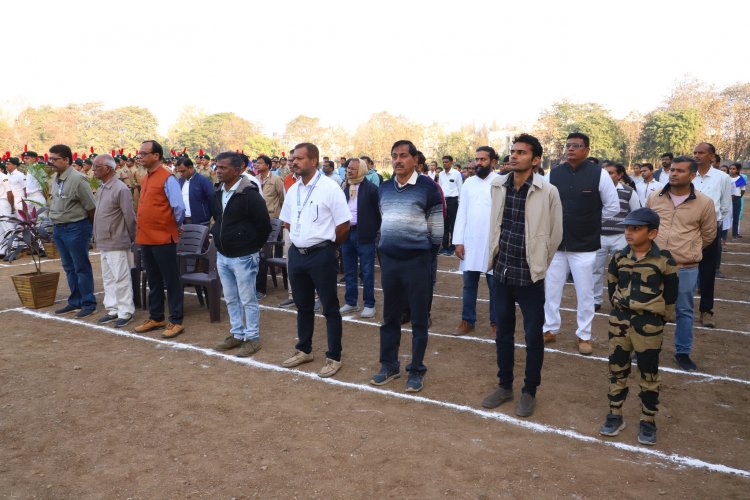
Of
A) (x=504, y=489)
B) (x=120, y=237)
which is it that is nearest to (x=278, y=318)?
(x=120, y=237)

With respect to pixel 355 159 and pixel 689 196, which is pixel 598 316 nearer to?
pixel 689 196

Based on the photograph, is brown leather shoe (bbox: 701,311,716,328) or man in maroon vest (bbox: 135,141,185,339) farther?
brown leather shoe (bbox: 701,311,716,328)

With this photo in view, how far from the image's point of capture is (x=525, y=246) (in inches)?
168

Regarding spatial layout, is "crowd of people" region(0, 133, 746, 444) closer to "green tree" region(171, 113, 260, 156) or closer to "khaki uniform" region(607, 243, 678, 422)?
"khaki uniform" region(607, 243, 678, 422)

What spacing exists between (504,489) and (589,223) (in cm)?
335

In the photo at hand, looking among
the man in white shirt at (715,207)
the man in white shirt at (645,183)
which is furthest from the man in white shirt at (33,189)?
the man in white shirt at (645,183)

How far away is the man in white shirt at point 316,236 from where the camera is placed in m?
5.12

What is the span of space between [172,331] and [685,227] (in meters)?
5.70

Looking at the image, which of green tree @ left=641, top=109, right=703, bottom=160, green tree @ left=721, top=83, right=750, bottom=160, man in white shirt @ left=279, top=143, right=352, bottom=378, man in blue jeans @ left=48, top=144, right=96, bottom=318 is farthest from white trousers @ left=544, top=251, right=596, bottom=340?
green tree @ left=641, top=109, right=703, bottom=160

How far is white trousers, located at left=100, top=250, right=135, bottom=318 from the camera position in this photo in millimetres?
6895

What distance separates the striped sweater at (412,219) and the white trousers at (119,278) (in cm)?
392

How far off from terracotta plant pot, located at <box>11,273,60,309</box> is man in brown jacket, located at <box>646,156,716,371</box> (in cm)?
790

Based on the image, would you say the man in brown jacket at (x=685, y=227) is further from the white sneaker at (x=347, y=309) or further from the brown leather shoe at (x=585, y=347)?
the white sneaker at (x=347, y=309)

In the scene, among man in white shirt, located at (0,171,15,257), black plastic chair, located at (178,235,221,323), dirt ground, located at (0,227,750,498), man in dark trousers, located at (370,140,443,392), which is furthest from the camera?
man in white shirt, located at (0,171,15,257)
